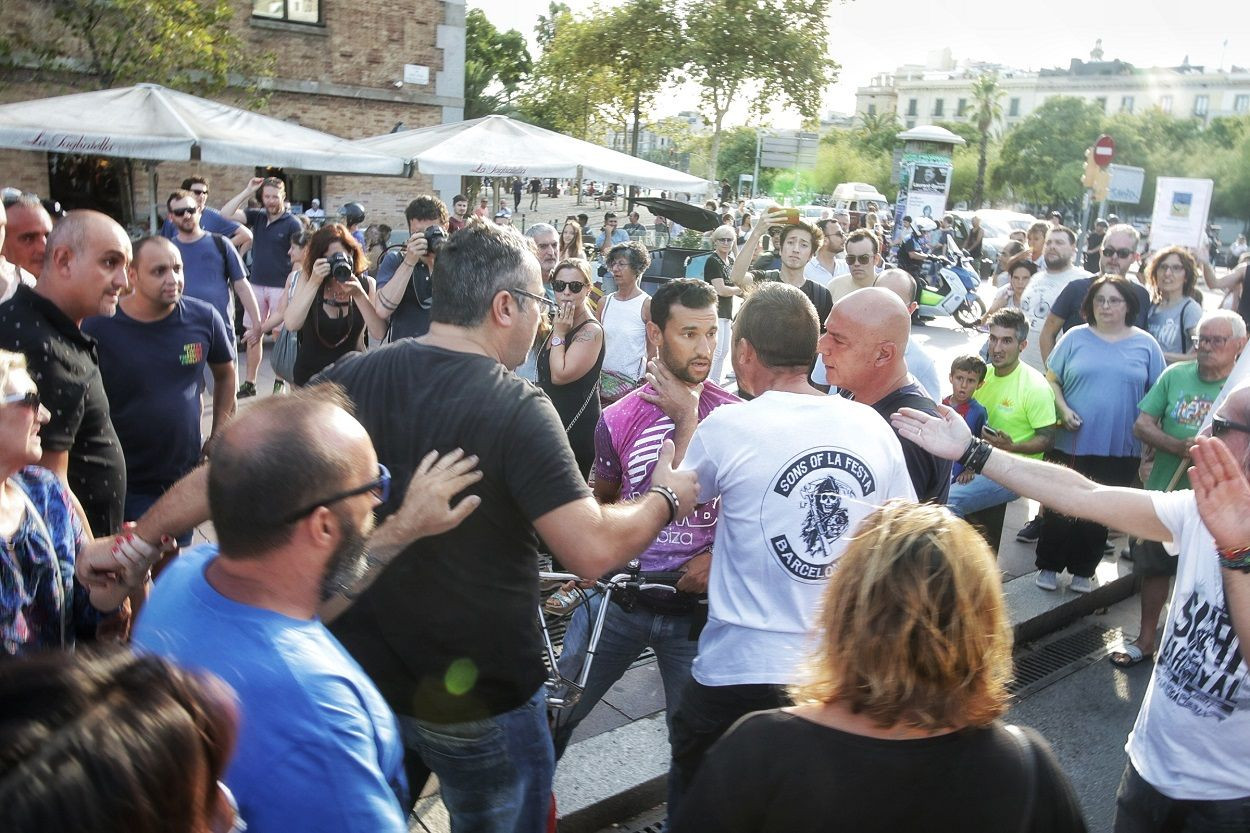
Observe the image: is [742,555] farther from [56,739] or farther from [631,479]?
[56,739]

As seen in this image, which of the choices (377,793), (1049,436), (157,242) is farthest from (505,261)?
(1049,436)

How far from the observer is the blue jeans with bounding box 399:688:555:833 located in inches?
91.9

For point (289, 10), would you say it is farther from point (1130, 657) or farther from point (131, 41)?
point (1130, 657)

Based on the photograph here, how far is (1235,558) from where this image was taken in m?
2.17

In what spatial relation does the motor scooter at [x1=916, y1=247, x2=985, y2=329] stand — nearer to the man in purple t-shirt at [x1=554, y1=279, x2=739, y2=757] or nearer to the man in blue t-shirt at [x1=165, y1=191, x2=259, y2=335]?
the man in blue t-shirt at [x1=165, y1=191, x2=259, y2=335]

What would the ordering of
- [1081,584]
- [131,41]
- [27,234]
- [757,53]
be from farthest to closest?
1. [757,53]
2. [131,41]
3. [1081,584]
4. [27,234]

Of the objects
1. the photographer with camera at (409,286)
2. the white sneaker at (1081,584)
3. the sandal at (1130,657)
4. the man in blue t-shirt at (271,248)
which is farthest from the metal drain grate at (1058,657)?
the man in blue t-shirt at (271,248)

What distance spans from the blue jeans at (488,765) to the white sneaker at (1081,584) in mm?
4654

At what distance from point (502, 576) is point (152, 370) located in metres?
2.50

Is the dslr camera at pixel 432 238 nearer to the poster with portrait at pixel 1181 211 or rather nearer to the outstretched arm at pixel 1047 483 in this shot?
the outstretched arm at pixel 1047 483

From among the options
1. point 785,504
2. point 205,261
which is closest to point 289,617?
point 785,504

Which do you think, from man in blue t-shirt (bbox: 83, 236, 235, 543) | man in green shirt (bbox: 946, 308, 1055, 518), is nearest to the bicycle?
man in blue t-shirt (bbox: 83, 236, 235, 543)

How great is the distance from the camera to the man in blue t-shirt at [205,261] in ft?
23.2

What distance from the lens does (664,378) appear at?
9.87 ft
